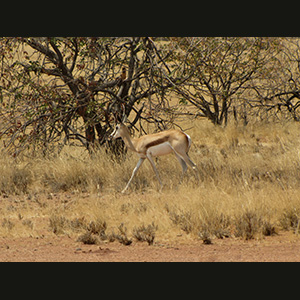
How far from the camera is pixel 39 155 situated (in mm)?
14195

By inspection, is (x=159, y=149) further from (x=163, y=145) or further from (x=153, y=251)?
(x=153, y=251)

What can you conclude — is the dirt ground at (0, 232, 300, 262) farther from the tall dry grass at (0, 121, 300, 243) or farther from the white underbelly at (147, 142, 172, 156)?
the white underbelly at (147, 142, 172, 156)

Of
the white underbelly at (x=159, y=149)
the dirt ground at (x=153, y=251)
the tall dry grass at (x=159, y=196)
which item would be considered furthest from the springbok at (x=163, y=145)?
the dirt ground at (x=153, y=251)

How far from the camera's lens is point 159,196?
11.3m

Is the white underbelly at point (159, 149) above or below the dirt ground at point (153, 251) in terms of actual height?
above

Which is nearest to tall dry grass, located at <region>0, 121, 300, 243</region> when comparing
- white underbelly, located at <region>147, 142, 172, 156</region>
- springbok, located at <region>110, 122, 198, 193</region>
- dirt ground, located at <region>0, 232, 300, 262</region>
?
dirt ground, located at <region>0, 232, 300, 262</region>

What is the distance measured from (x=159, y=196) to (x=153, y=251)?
3.22 metres

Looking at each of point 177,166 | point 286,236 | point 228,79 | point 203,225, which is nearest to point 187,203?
point 203,225

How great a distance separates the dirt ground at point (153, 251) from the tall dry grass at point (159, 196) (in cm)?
21

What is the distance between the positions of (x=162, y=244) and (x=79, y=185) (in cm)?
477

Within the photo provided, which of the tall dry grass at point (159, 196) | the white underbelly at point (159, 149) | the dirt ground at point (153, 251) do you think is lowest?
the dirt ground at point (153, 251)

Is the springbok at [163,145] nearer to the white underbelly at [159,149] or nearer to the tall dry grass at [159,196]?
the white underbelly at [159,149]

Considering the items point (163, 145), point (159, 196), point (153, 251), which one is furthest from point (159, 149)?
point (153, 251)

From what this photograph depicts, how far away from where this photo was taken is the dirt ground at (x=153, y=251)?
301 inches
